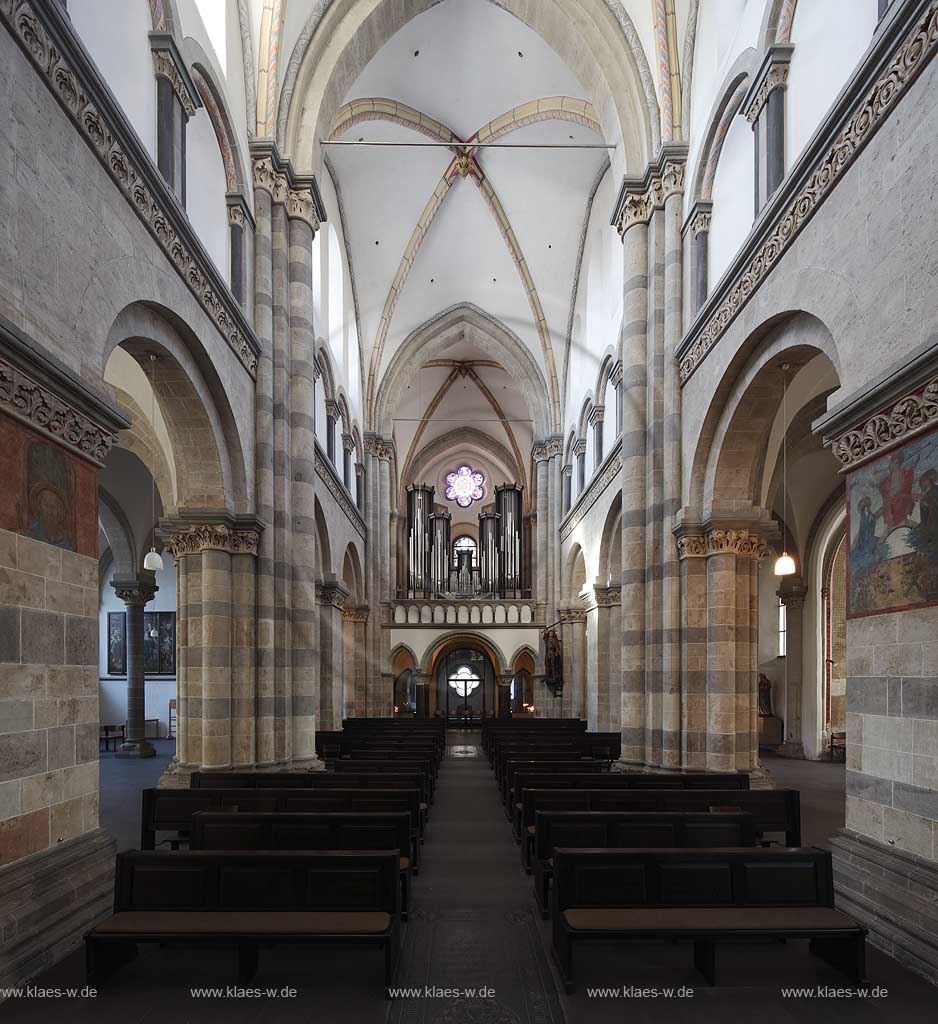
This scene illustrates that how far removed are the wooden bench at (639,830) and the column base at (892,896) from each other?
2.56 ft

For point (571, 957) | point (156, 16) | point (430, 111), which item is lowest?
point (571, 957)

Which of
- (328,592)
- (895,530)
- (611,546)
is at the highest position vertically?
(611,546)

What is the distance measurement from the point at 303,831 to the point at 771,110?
929 centimetres

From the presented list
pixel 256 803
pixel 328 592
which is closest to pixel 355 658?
pixel 328 592

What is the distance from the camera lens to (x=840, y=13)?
329 inches

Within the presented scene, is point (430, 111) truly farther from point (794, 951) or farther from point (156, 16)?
point (794, 951)

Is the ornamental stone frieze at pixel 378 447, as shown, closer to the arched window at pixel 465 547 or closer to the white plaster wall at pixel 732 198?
the arched window at pixel 465 547

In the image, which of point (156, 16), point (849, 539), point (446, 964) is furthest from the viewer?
point (156, 16)

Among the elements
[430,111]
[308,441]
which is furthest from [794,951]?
[430,111]

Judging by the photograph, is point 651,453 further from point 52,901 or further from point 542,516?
point 542,516

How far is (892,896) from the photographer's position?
5.95m

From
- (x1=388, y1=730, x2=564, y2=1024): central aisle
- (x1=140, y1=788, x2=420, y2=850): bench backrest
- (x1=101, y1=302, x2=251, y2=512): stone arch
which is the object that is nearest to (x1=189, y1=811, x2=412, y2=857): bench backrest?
(x1=388, y1=730, x2=564, y2=1024): central aisle

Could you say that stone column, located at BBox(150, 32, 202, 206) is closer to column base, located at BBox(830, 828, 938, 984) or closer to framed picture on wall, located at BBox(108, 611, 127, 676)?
column base, located at BBox(830, 828, 938, 984)

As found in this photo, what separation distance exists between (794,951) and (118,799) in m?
10.9
